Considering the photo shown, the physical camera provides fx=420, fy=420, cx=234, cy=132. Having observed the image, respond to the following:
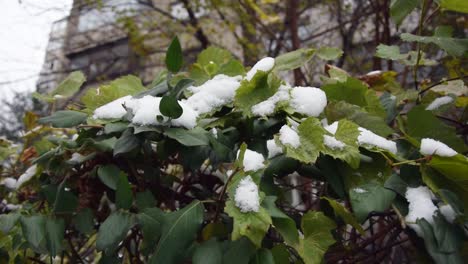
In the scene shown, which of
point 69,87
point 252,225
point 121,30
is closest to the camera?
point 252,225

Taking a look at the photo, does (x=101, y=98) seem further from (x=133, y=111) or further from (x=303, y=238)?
(x=303, y=238)

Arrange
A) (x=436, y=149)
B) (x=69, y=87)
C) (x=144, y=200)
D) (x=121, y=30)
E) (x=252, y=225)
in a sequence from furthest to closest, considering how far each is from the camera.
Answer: (x=121, y=30) < (x=69, y=87) < (x=144, y=200) < (x=436, y=149) < (x=252, y=225)

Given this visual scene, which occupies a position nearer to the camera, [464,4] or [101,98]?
[464,4]

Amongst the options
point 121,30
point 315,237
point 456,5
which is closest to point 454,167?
point 315,237

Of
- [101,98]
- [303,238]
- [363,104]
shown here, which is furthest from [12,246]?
[363,104]

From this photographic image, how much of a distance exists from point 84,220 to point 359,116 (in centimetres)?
64

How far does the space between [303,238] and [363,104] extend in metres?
0.34

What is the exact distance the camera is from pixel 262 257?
0.67 metres

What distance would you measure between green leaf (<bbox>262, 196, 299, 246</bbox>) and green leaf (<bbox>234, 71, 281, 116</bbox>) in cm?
20

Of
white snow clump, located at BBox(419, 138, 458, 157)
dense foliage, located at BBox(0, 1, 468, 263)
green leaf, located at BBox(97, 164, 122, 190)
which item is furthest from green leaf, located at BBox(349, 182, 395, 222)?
green leaf, located at BBox(97, 164, 122, 190)

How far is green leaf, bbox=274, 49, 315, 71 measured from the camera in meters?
0.97

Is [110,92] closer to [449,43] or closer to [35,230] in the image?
[35,230]

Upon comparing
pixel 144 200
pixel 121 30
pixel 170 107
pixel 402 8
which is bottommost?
pixel 121 30

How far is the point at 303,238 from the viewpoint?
75 centimetres
